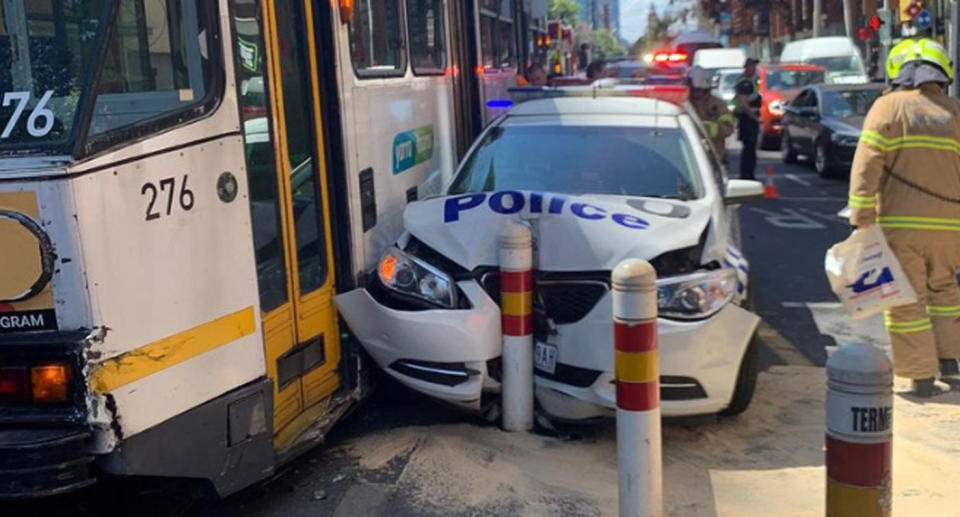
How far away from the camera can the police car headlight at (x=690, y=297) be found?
504 cm

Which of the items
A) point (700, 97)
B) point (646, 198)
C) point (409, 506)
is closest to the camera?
point (409, 506)

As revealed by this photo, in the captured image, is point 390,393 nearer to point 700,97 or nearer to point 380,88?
point 380,88

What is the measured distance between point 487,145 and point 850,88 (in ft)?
42.5

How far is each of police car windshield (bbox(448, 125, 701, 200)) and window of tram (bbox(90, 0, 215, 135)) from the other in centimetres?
254

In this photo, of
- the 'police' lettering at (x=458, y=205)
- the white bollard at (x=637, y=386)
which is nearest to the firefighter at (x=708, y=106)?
the 'police' lettering at (x=458, y=205)

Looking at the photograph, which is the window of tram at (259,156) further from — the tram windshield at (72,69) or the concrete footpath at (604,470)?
the concrete footpath at (604,470)

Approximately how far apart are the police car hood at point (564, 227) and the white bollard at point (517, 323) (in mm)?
150

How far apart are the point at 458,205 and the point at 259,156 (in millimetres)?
1409

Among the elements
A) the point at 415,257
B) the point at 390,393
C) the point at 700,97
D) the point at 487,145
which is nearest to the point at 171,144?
the point at 415,257

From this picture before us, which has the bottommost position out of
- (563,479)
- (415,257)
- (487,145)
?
(563,479)

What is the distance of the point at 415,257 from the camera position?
543 cm

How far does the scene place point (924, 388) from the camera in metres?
6.13

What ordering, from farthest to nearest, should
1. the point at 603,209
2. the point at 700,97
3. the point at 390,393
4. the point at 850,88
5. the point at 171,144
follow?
1. the point at 850,88
2. the point at 700,97
3. the point at 390,393
4. the point at 603,209
5. the point at 171,144

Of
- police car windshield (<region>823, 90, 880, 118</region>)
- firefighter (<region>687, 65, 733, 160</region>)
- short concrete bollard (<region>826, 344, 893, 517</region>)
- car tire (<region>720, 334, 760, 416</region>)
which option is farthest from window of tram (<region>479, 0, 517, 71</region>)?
police car windshield (<region>823, 90, 880, 118</region>)
